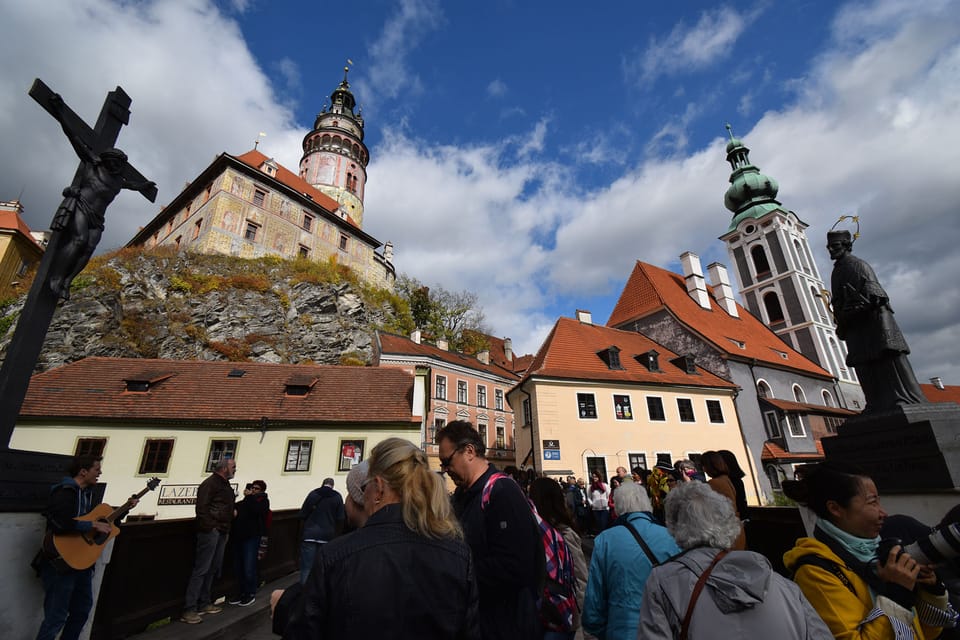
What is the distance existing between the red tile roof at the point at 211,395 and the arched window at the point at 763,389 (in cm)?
2079

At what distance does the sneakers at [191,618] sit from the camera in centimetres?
534

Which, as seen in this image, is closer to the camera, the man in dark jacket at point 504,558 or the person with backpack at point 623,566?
the man in dark jacket at point 504,558

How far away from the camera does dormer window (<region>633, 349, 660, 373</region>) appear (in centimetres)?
2295

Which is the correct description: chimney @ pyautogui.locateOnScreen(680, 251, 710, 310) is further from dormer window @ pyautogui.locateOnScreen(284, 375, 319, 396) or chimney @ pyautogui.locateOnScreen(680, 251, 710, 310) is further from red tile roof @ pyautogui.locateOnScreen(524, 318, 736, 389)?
dormer window @ pyautogui.locateOnScreen(284, 375, 319, 396)

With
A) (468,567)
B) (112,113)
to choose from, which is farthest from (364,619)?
(112,113)

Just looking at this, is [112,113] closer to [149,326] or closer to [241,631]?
[241,631]

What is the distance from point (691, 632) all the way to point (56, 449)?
2172 cm

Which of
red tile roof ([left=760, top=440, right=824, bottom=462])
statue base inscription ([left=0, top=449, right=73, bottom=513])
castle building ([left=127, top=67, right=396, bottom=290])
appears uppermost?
castle building ([left=127, top=67, right=396, bottom=290])

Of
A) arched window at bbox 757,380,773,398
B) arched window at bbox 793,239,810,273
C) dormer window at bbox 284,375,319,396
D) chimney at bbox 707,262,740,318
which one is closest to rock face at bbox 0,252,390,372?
dormer window at bbox 284,375,319,396

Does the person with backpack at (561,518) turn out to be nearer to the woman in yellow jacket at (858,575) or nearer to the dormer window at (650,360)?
the woman in yellow jacket at (858,575)

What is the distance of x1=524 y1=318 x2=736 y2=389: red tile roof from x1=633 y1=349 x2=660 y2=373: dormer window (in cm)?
18

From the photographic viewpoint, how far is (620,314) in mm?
31688

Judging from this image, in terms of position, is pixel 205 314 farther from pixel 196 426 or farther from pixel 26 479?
pixel 26 479

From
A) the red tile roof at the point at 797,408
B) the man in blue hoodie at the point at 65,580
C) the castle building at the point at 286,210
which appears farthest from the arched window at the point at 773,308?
the man in blue hoodie at the point at 65,580
